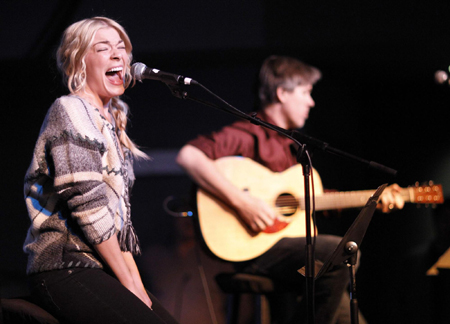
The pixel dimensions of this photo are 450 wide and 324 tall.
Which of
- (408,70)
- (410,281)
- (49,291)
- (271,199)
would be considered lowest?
(410,281)

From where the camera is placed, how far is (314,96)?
3.40 m

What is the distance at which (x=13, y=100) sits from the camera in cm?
283

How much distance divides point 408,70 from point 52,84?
2617 mm

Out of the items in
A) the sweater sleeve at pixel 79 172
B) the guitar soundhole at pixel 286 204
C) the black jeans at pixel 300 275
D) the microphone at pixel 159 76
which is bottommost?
the black jeans at pixel 300 275

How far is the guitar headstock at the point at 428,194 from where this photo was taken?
3.05 metres

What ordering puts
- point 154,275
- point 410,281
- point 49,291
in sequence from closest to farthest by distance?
1. point 49,291
2. point 154,275
3. point 410,281

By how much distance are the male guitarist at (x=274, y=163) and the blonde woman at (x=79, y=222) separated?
1.07 metres

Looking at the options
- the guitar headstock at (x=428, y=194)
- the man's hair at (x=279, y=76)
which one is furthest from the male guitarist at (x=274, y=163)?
the guitar headstock at (x=428, y=194)

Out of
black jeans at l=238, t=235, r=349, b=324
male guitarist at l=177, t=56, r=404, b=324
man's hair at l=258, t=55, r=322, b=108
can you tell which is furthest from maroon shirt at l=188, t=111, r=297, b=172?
black jeans at l=238, t=235, r=349, b=324

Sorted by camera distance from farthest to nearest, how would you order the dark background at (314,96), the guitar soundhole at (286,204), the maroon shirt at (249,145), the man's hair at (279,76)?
the man's hair at (279,76) < the maroon shirt at (249,145) < the guitar soundhole at (286,204) < the dark background at (314,96)

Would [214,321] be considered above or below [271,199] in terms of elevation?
below

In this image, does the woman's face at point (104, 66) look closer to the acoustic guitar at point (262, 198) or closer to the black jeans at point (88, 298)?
the black jeans at point (88, 298)

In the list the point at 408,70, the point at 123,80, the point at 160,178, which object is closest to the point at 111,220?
the point at 123,80

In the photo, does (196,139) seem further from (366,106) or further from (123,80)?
(366,106)
